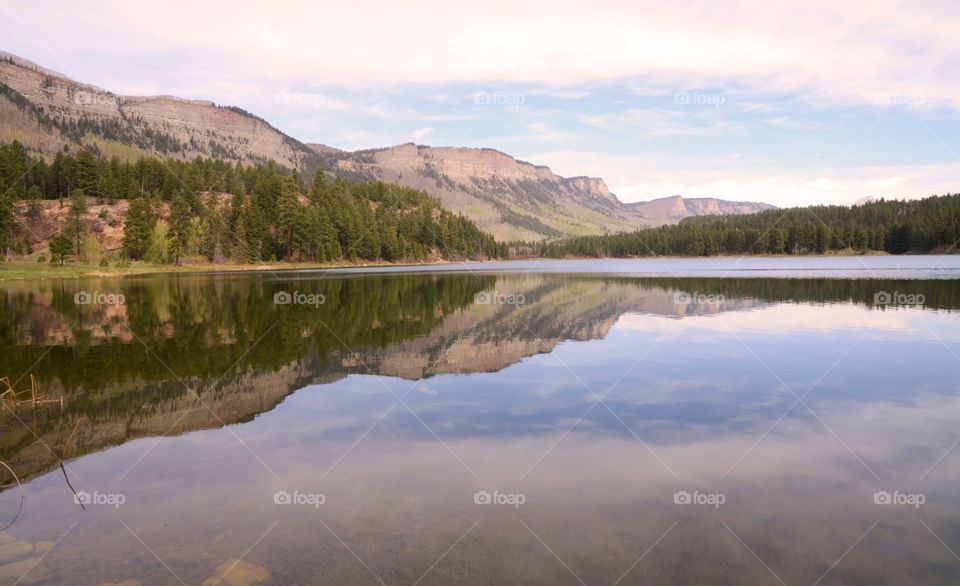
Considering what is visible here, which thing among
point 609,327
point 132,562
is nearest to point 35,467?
point 132,562

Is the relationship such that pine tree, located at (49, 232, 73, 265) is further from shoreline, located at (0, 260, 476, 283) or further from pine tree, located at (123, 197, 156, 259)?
pine tree, located at (123, 197, 156, 259)

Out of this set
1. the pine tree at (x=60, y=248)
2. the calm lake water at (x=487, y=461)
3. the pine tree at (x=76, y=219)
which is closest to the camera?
the calm lake water at (x=487, y=461)

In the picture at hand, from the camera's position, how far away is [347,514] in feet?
35.1

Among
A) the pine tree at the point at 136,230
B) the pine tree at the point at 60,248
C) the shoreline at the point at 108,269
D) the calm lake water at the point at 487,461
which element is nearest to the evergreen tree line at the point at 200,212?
the pine tree at the point at 136,230

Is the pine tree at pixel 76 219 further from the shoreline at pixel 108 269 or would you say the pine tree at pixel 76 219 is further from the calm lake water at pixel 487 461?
the calm lake water at pixel 487 461

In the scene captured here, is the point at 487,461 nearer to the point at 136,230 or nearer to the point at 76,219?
the point at 136,230

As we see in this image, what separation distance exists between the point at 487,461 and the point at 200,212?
6664 inches

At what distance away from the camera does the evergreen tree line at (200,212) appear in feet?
476

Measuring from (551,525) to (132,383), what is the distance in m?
18.0

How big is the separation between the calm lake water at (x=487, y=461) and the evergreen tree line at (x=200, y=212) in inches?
5114

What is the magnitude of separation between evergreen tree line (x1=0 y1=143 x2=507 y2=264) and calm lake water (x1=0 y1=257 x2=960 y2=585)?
426 feet

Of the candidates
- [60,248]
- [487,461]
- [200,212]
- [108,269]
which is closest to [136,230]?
[60,248]

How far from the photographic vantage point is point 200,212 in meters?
162

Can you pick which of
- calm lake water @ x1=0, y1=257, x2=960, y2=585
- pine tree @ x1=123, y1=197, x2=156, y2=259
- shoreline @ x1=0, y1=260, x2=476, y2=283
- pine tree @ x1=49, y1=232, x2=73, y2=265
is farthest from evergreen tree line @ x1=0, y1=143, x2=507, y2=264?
calm lake water @ x1=0, y1=257, x2=960, y2=585
